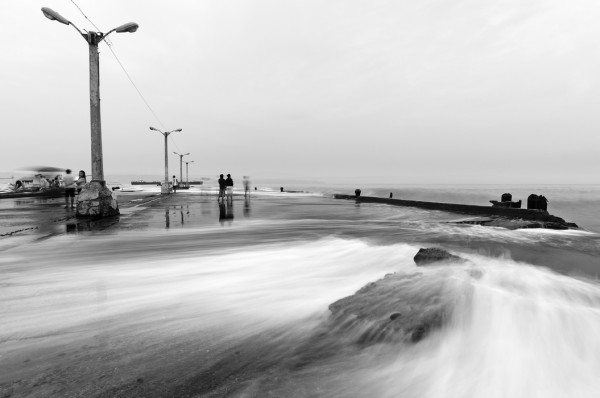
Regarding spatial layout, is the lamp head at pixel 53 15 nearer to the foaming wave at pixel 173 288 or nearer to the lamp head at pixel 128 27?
the lamp head at pixel 128 27

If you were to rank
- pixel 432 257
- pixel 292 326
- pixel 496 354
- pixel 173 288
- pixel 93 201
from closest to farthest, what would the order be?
pixel 496 354, pixel 292 326, pixel 173 288, pixel 432 257, pixel 93 201

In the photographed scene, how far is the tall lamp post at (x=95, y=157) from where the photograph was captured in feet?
38.8

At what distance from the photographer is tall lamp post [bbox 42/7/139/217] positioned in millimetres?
11836

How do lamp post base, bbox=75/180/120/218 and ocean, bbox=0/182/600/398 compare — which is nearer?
ocean, bbox=0/182/600/398

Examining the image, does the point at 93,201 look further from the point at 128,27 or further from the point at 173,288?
the point at 173,288

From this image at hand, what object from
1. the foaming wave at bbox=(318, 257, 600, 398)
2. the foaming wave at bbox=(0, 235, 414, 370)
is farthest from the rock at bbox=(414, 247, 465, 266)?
the foaming wave at bbox=(318, 257, 600, 398)

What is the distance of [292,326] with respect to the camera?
10.6 ft

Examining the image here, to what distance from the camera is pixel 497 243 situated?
7.75 metres

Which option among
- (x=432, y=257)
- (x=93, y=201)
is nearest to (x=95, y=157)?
(x=93, y=201)

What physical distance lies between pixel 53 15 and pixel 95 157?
489 cm

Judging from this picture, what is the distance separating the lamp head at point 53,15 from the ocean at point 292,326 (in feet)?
30.5

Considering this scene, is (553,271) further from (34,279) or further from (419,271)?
(34,279)

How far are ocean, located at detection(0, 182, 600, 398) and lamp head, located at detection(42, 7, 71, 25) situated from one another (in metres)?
9.28

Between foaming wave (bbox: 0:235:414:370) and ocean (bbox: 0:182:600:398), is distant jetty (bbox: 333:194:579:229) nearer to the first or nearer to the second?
ocean (bbox: 0:182:600:398)
